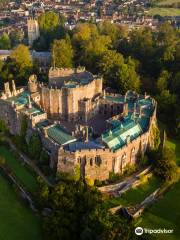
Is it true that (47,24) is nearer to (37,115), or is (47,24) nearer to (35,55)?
(35,55)

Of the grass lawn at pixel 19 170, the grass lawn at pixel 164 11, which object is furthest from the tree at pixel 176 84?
the grass lawn at pixel 164 11

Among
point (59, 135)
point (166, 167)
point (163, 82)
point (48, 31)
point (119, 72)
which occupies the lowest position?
point (166, 167)

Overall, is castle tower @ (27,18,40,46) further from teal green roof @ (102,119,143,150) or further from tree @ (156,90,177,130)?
teal green roof @ (102,119,143,150)

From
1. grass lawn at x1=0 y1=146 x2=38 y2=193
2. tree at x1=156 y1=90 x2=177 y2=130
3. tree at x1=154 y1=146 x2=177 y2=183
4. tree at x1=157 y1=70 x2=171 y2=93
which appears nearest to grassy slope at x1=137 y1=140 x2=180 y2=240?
tree at x1=154 y1=146 x2=177 y2=183

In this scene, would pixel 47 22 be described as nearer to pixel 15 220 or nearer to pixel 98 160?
pixel 98 160

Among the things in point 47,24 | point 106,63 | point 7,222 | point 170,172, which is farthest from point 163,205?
point 47,24

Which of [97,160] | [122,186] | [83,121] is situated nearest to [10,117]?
[83,121]

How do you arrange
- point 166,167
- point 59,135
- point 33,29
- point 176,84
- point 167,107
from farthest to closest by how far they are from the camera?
point 33,29
point 176,84
point 167,107
point 59,135
point 166,167

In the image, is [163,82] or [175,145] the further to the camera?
[163,82]
